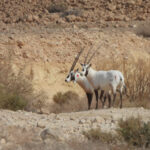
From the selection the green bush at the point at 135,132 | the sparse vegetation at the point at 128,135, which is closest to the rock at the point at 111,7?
the green bush at the point at 135,132

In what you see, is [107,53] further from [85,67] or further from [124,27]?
[85,67]

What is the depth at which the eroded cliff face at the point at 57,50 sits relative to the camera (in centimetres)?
2197

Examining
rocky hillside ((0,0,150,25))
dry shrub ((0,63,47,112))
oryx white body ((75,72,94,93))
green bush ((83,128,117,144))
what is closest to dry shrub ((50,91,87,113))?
dry shrub ((0,63,47,112))

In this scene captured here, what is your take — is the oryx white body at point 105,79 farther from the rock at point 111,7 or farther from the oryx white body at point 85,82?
the rock at point 111,7

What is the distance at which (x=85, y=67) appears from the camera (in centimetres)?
1380

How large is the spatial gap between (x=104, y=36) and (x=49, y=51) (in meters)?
3.77

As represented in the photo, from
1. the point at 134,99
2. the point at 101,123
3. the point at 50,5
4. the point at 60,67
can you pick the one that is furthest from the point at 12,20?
the point at 101,123

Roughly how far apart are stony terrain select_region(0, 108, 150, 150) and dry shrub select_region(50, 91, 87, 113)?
490cm

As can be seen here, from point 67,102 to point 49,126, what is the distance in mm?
9620

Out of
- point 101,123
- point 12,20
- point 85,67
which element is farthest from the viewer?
point 12,20

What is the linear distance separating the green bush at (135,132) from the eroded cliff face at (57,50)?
12010 millimetres

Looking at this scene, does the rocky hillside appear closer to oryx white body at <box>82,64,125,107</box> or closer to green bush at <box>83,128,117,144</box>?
oryx white body at <box>82,64,125,107</box>

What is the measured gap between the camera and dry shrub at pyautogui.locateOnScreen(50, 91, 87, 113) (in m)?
16.7

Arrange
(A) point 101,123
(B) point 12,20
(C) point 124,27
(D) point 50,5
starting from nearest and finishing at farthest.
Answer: (A) point 101,123, (C) point 124,27, (B) point 12,20, (D) point 50,5
